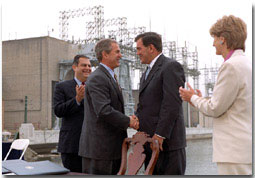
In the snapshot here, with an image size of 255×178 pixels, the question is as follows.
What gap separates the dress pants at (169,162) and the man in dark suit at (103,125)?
275 mm

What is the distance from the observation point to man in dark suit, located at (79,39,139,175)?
9.75 feet

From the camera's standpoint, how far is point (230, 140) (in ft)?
7.43

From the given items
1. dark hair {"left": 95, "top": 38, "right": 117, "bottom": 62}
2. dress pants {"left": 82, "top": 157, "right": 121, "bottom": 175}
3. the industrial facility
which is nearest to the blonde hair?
dark hair {"left": 95, "top": 38, "right": 117, "bottom": 62}

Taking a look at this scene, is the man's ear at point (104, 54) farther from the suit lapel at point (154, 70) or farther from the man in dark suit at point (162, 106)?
the suit lapel at point (154, 70)

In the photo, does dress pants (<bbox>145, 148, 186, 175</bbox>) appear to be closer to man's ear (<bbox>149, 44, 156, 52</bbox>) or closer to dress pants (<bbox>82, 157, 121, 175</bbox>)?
dress pants (<bbox>82, 157, 121, 175</bbox>)

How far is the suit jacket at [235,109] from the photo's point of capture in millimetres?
2250

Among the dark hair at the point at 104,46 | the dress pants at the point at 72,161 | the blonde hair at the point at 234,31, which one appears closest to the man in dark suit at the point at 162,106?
the dark hair at the point at 104,46

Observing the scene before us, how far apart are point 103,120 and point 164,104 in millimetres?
498

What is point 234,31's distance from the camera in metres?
2.33

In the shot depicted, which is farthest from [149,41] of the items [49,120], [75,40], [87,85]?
[75,40]

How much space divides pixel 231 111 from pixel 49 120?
2334 cm

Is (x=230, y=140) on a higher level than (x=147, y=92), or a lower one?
lower

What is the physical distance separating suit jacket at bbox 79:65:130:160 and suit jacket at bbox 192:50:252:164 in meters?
0.87

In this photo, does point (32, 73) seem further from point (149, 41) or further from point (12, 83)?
point (149, 41)
